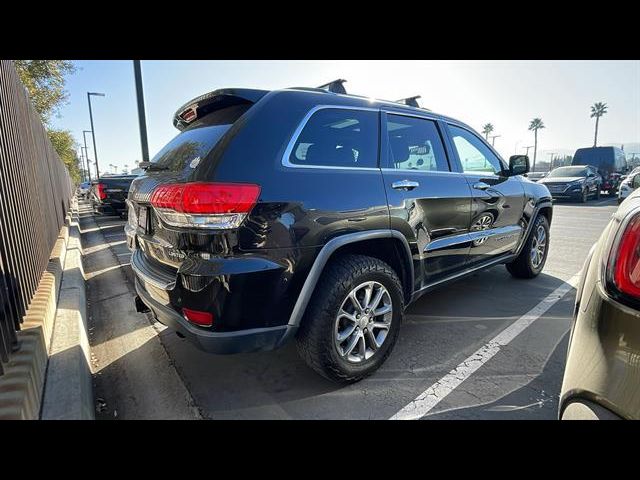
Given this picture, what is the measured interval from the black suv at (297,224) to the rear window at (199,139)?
13mm

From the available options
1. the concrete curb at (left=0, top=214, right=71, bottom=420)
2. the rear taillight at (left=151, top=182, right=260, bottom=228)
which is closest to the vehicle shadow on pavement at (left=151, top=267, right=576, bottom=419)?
the concrete curb at (left=0, top=214, right=71, bottom=420)

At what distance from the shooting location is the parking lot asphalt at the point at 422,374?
7.49 ft

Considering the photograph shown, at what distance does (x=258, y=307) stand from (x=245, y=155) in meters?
0.84

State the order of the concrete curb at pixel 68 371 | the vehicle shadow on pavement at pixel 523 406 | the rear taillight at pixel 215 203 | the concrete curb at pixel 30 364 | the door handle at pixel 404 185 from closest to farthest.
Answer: the concrete curb at pixel 30 364
the rear taillight at pixel 215 203
the concrete curb at pixel 68 371
the vehicle shadow on pavement at pixel 523 406
the door handle at pixel 404 185

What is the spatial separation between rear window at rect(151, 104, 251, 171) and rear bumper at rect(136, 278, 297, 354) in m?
0.93

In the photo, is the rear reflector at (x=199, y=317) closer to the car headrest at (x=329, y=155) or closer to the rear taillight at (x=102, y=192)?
the car headrest at (x=329, y=155)

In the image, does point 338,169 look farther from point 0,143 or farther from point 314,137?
point 0,143

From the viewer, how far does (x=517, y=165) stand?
4.04 meters

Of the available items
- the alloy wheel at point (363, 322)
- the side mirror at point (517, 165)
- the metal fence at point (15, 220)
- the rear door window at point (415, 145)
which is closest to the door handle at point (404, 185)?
the rear door window at point (415, 145)

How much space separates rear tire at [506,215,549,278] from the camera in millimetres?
4582

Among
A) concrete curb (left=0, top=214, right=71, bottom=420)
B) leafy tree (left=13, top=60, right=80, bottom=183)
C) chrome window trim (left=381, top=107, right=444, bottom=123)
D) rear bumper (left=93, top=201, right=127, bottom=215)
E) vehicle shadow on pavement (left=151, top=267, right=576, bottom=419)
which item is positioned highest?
leafy tree (left=13, top=60, right=80, bottom=183)

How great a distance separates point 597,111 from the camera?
67562 millimetres

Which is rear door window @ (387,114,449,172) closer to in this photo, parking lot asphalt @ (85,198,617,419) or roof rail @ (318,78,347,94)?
roof rail @ (318,78,347,94)

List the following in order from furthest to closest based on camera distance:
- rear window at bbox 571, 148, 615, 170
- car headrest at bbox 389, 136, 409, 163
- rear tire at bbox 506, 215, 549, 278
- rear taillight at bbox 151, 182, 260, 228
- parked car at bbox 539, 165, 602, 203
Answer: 1. rear window at bbox 571, 148, 615, 170
2. parked car at bbox 539, 165, 602, 203
3. rear tire at bbox 506, 215, 549, 278
4. car headrest at bbox 389, 136, 409, 163
5. rear taillight at bbox 151, 182, 260, 228
